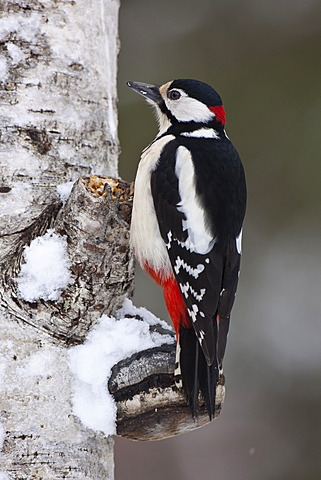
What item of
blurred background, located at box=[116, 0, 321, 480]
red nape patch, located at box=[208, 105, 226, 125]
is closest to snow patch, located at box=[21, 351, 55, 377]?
red nape patch, located at box=[208, 105, 226, 125]

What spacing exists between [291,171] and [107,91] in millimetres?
2275

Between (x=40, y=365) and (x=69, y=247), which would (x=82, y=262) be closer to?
(x=69, y=247)

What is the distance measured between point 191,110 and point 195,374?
0.93 meters

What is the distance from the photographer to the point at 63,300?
1.56 metres

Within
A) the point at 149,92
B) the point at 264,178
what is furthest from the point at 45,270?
the point at 264,178

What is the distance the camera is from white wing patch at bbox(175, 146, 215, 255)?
1.80 metres

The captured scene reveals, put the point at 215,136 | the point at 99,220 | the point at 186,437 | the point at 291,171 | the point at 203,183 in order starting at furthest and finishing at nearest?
the point at 291,171 → the point at 186,437 → the point at 215,136 → the point at 203,183 → the point at 99,220

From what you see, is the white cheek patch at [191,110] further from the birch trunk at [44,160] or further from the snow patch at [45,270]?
the snow patch at [45,270]

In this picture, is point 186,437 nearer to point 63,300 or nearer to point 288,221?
point 288,221

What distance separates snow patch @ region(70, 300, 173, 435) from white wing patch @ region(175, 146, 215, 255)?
0.90 feet

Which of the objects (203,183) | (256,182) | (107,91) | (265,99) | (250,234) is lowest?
(250,234)

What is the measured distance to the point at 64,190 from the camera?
1666mm

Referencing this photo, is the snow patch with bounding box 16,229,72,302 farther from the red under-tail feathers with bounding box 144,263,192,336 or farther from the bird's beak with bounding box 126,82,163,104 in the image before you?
the bird's beak with bounding box 126,82,163,104

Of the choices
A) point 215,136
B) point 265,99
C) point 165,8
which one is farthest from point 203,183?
point 165,8
